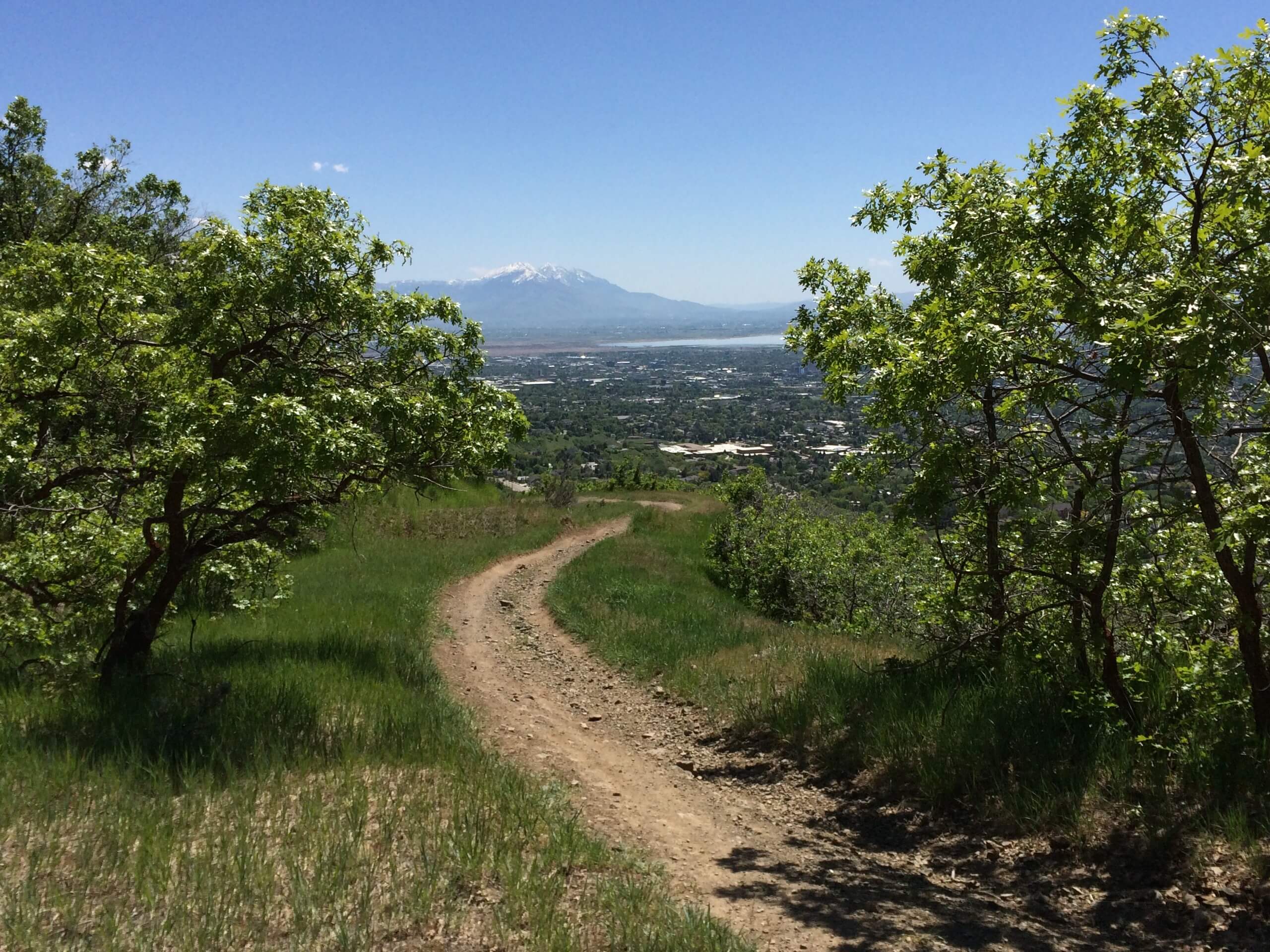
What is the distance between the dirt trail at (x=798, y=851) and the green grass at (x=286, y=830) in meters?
0.70

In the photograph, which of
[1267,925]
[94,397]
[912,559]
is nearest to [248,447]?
[94,397]

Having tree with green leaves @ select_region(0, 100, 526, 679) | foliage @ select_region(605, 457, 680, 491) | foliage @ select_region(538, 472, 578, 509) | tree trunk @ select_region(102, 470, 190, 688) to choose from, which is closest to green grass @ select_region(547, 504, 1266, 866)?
tree with green leaves @ select_region(0, 100, 526, 679)

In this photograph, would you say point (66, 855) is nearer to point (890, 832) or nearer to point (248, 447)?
point (248, 447)

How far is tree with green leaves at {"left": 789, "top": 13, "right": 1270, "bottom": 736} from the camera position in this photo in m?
4.45

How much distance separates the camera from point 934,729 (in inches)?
272

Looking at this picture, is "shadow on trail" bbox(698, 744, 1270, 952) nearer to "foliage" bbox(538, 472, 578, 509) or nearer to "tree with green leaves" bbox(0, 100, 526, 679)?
"tree with green leaves" bbox(0, 100, 526, 679)

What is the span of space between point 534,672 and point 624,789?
14.7ft

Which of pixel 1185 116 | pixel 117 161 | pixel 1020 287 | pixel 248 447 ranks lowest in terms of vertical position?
pixel 248 447

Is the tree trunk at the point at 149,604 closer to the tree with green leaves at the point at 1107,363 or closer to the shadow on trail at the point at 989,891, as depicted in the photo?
the shadow on trail at the point at 989,891

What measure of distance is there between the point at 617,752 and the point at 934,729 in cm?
359

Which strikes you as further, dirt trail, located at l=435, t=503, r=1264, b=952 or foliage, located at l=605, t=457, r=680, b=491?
foliage, located at l=605, t=457, r=680, b=491

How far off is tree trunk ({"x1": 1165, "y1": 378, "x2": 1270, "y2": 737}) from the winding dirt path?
369 centimetres

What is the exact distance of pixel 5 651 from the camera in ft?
28.8

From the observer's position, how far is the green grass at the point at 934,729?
5375 mm
